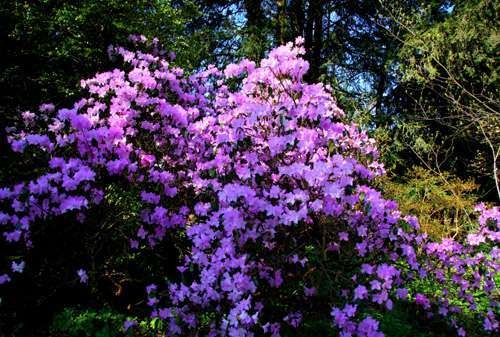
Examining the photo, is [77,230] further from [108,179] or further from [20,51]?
[20,51]

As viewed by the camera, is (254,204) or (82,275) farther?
(82,275)

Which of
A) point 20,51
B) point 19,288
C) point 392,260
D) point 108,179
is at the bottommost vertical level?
point 19,288

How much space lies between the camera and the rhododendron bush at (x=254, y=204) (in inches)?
122

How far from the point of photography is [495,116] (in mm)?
6543

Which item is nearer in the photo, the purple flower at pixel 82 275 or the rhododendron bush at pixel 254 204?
the rhododendron bush at pixel 254 204

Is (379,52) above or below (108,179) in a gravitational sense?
above

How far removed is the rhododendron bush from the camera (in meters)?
3.10

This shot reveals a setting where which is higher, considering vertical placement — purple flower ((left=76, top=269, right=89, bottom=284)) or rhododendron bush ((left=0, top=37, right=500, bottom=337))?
rhododendron bush ((left=0, top=37, right=500, bottom=337))

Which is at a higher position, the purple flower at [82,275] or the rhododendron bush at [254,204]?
the rhododendron bush at [254,204]

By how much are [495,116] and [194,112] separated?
445 cm

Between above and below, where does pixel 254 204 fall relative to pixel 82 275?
above

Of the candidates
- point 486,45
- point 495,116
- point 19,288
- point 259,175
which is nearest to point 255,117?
point 259,175

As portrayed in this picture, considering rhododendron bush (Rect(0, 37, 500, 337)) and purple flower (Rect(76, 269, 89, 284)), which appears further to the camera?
purple flower (Rect(76, 269, 89, 284))

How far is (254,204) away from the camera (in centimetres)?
312
